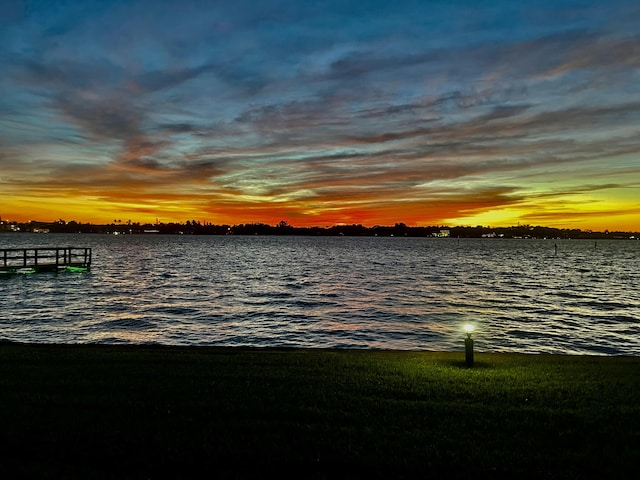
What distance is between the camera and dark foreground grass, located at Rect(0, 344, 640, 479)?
695 centimetres

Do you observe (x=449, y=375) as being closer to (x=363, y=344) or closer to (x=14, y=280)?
(x=363, y=344)

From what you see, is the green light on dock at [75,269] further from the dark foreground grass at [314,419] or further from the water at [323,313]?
the dark foreground grass at [314,419]

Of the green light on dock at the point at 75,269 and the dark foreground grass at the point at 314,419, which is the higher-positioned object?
the dark foreground grass at the point at 314,419

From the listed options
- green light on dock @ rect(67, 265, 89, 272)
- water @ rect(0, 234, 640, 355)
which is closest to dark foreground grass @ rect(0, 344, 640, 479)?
water @ rect(0, 234, 640, 355)

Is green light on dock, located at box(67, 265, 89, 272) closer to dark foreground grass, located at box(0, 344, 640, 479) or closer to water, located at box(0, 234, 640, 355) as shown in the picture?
water, located at box(0, 234, 640, 355)

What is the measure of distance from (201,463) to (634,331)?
3148 cm

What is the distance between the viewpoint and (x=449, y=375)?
11977 millimetres

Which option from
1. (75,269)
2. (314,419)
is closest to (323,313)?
(314,419)

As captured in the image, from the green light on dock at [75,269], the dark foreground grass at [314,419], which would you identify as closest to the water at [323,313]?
the green light on dock at [75,269]

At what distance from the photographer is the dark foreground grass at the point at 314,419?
695 centimetres

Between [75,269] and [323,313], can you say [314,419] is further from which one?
[75,269]

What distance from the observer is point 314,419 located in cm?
873

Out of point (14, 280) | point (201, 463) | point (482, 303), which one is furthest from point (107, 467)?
point (14, 280)

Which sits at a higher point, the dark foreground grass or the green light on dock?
the dark foreground grass
